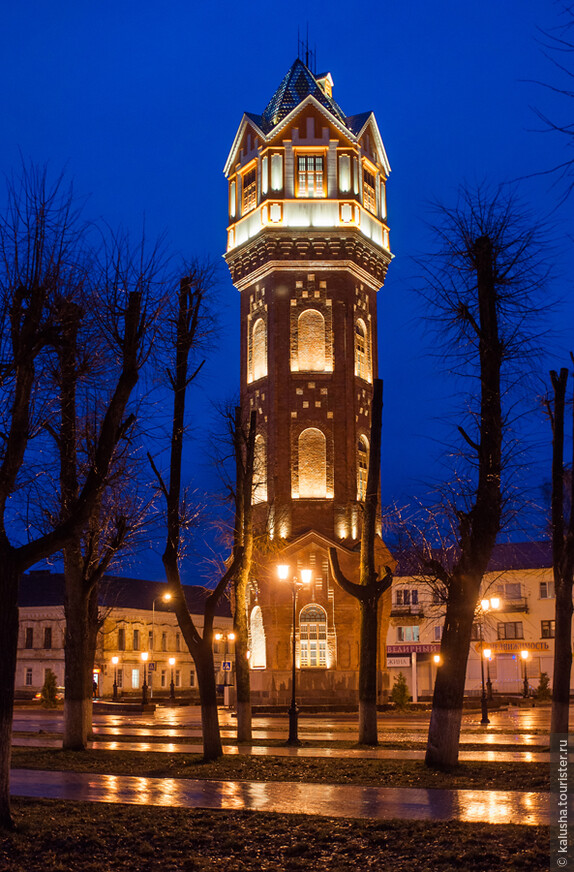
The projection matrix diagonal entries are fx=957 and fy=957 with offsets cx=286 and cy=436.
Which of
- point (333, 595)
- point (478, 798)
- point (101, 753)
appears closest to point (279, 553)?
point (333, 595)

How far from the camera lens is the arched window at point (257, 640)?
160 feet

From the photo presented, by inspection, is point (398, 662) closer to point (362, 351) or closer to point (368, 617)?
point (362, 351)

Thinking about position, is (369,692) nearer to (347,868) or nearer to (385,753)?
(385,753)

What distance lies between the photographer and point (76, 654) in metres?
22.9

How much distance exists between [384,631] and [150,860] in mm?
40619

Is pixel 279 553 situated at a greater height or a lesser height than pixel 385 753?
greater

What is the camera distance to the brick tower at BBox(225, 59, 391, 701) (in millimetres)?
47156

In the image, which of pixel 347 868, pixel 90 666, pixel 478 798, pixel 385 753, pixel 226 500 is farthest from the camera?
pixel 226 500

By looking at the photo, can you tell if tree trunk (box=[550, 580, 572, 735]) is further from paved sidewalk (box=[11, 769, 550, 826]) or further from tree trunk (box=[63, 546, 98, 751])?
tree trunk (box=[63, 546, 98, 751])

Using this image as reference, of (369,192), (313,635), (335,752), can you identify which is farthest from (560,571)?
(369,192)

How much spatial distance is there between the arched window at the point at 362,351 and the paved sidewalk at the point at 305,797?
3599 cm

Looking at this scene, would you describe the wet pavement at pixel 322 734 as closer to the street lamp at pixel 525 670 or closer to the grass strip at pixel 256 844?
the grass strip at pixel 256 844

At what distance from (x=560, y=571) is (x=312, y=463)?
28190 mm

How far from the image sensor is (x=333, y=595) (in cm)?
4712
